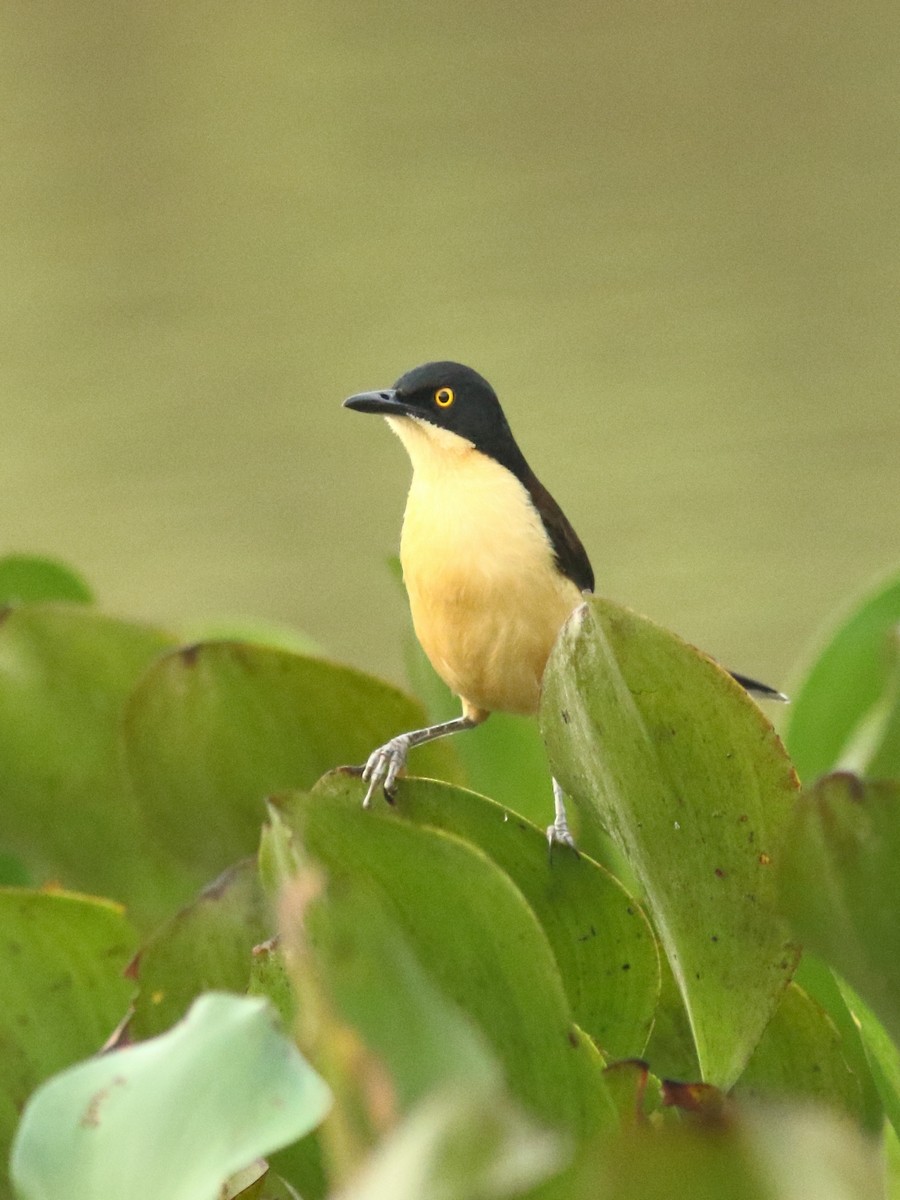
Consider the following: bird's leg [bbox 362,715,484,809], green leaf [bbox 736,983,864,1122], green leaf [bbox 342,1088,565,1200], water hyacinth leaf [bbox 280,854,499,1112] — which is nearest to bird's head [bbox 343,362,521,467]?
bird's leg [bbox 362,715,484,809]

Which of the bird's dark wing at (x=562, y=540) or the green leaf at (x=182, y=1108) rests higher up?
the bird's dark wing at (x=562, y=540)

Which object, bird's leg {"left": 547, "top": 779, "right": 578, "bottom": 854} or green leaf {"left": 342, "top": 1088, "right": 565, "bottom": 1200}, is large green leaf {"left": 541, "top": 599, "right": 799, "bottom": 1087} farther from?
green leaf {"left": 342, "top": 1088, "right": 565, "bottom": 1200}

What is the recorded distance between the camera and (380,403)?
1464mm

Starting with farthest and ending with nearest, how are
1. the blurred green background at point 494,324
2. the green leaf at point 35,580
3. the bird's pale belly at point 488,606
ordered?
the blurred green background at point 494,324
the green leaf at point 35,580
the bird's pale belly at point 488,606

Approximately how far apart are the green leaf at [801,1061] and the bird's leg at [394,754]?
0.26m

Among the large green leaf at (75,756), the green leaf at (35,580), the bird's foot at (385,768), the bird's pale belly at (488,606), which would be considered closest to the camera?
the bird's foot at (385,768)

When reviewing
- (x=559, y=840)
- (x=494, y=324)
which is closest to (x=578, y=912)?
(x=559, y=840)

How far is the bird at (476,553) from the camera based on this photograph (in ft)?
4.31

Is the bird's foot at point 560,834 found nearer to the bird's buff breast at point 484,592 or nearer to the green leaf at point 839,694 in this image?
the bird's buff breast at point 484,592

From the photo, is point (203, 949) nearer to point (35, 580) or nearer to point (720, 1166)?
point (720, 1166)

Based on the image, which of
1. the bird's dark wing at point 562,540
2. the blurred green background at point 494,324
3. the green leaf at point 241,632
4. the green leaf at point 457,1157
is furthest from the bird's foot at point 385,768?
the blurred green background at point 494,324

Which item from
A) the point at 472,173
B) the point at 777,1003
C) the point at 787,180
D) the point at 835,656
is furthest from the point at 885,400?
the point at 777,1003

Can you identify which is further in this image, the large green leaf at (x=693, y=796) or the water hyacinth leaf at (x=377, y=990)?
the large green leaf at (x=693, y=796)

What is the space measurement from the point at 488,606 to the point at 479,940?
47 cm
